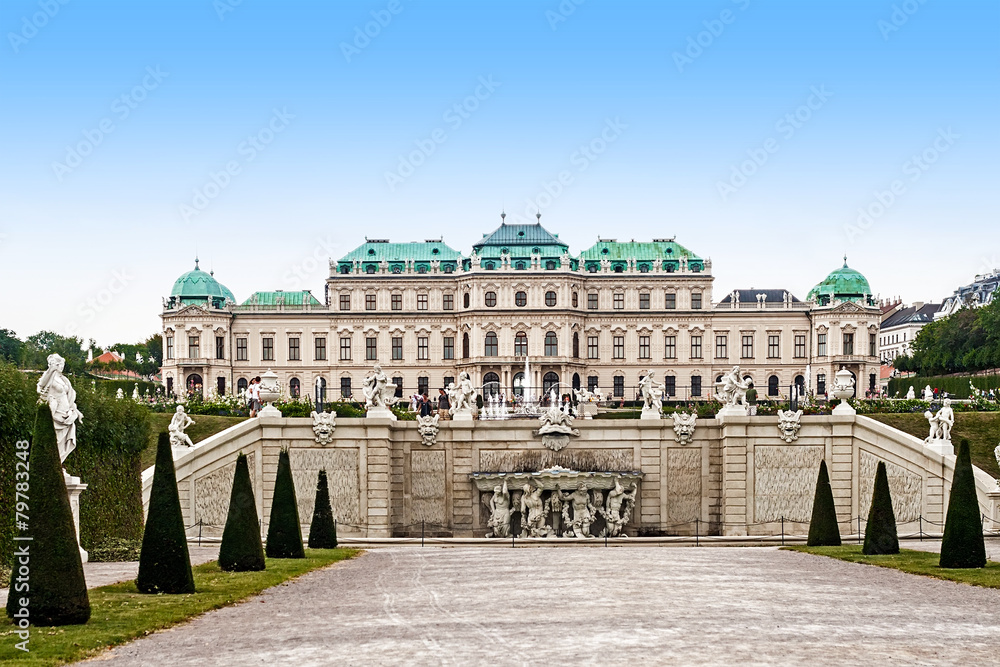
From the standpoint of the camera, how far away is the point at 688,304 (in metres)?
90.2

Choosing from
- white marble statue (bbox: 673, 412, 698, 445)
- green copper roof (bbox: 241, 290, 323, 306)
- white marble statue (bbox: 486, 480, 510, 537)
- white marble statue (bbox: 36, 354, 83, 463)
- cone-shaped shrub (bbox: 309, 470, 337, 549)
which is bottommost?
white marble statue (bbox: 486, 480, 510, 537)

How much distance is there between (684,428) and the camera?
114 ft

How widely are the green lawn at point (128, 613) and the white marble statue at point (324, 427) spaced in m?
11.8

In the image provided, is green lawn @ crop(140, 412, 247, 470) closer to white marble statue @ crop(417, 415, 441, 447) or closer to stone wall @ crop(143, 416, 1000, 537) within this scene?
stone wall @ crop(143, 416, 1000, 537)

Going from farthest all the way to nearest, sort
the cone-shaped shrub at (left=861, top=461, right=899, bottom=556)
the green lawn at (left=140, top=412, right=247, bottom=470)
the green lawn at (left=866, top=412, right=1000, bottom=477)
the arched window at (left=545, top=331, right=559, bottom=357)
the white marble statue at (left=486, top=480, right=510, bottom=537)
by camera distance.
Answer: the arched window at (left=545, top=331, right=559, bottom=357)
the green lawn at (left=140, top=412, right=247, bottom=470)
the green lawn at (left=866, top=412, right=1000, bottom=477)
the white marble statue at (left=486, top=480, right=510, bottom=537)
the cone-shaped shrub at (left=861, top=461, right=899, bottom=556)

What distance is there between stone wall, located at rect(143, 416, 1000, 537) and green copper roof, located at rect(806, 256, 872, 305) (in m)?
58.2

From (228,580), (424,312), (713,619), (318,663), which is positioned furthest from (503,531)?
(424,312)

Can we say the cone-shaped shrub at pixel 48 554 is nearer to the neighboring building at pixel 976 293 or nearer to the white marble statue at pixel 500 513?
the white marble statue at pixel 500 513

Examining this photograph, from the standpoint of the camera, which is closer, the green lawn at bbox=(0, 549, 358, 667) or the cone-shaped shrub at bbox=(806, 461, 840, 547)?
the green lawn at bbox=(0, 549, 358, 667)

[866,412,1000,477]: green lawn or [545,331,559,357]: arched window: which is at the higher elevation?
[545,331,559,357]: arched window

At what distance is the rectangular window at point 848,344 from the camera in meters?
88.9

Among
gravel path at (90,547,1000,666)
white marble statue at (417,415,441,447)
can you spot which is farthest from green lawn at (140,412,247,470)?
gravel path at (90,547,1000,666)

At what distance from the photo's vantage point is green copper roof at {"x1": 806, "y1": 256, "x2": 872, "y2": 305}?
3568 inches

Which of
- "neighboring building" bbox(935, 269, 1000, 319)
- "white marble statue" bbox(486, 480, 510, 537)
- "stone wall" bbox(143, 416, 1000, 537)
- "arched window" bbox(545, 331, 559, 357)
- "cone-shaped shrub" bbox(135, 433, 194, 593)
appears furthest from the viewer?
"neighboring building" bbox(935, 269, 1000, 319)
